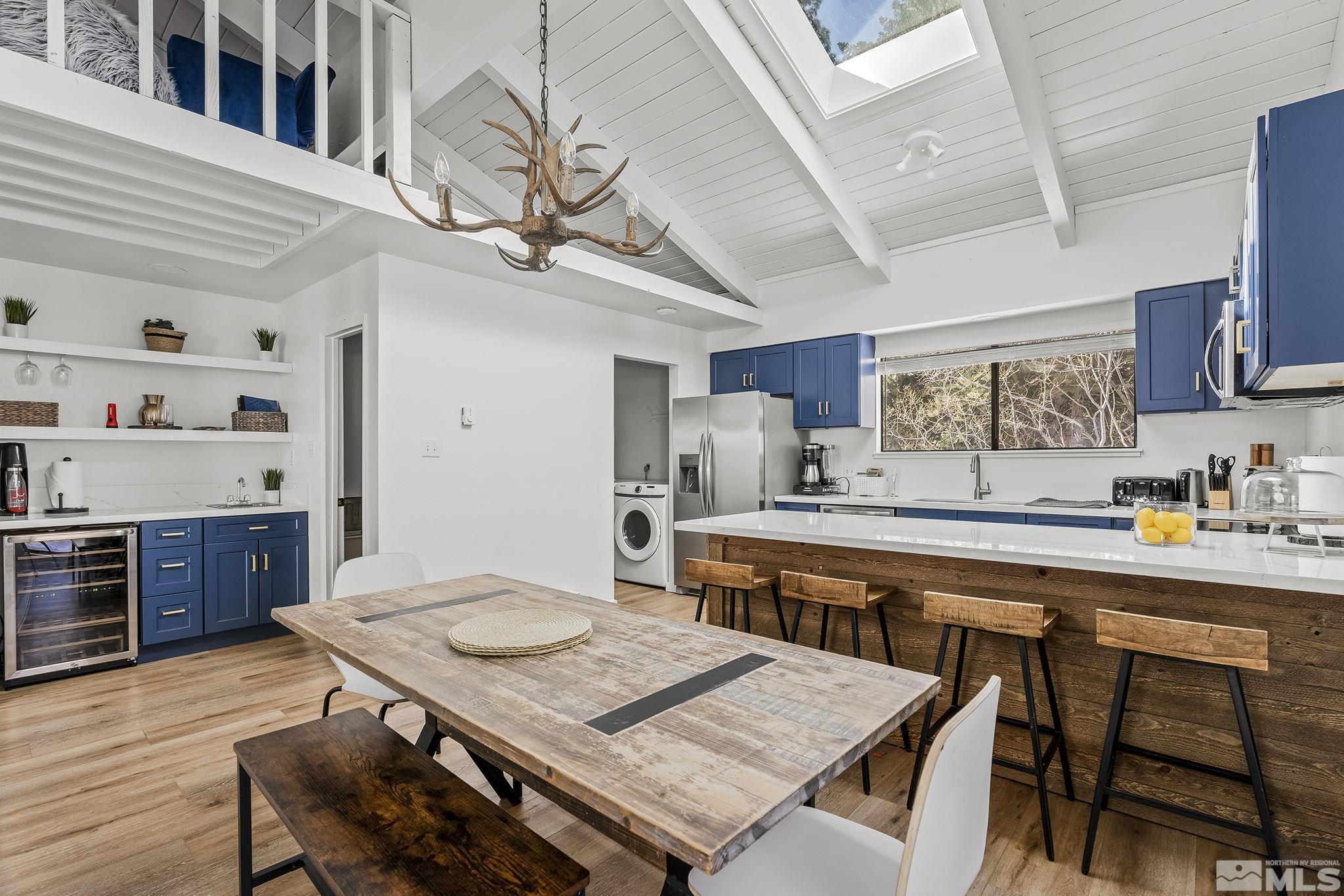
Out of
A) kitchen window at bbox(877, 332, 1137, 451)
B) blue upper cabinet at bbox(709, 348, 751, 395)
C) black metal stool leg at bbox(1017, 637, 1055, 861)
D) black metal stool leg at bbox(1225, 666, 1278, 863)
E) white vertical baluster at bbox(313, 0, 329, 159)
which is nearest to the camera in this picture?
black metal stool leg at bbox(1225, 666, 1278, 863)

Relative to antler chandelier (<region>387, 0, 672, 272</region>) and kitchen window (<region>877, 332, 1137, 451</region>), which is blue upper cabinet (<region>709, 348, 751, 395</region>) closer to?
kitchen window (<region>877, 332, 1137, 451</region>)

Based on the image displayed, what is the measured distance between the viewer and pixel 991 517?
414 centimetres

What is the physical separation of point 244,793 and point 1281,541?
329 cm

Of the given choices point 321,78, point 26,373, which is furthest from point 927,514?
point 26,373

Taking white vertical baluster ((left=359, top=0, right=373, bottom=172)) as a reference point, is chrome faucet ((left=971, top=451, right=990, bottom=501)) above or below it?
below

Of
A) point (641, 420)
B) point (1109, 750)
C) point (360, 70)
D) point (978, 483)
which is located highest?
point (360, 70)

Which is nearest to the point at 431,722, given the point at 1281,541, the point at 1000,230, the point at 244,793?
the point at 244,793

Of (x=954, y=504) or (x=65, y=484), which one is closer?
(x=65, y=484)

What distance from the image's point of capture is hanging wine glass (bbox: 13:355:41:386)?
3.71 meters

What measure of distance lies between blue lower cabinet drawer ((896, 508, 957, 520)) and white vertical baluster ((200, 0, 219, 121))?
4.16 m

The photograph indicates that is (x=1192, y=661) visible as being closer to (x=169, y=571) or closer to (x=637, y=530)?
(x=637, y=530)

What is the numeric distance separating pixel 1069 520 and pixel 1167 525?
5.70 feet

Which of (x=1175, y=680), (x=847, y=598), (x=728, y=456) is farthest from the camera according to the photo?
(x=728, y=456)

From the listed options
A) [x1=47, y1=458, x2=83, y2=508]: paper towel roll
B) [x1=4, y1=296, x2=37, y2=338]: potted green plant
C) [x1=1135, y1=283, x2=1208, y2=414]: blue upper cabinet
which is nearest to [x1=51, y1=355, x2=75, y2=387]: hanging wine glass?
[x1=4, y1=296, x2=37, y2=338]: potted green plant
